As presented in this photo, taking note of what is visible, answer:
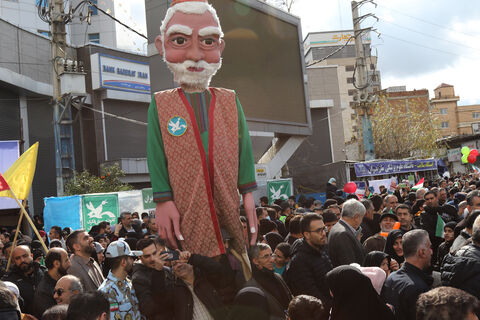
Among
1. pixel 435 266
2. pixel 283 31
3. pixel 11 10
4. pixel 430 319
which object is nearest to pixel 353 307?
pixel 430 319

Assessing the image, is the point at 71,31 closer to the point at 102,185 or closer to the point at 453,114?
the point at 102,185

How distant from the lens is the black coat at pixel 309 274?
4676 millimetres

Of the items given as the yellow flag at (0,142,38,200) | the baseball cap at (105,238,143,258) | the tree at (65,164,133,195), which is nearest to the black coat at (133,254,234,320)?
the baseball cap at (105,238,143,258)

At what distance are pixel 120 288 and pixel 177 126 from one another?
147 cm

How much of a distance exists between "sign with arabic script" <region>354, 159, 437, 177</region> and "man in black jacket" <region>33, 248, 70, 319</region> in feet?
47.3

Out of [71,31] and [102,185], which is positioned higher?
[71,31]

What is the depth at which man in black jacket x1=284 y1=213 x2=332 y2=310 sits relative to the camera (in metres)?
4.69

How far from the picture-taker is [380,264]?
472 centimetres

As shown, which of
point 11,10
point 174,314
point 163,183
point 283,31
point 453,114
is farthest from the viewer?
point 453,114

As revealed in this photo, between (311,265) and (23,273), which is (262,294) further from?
(23,273)

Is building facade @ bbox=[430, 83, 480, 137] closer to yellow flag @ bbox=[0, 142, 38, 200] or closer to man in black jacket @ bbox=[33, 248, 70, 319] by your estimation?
yellow flag @ bbox=[0, 142, 38, 200]

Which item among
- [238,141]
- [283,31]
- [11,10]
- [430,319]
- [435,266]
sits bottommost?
[435,266]

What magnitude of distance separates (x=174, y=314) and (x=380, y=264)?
1921 millimetres

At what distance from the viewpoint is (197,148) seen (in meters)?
4.52
